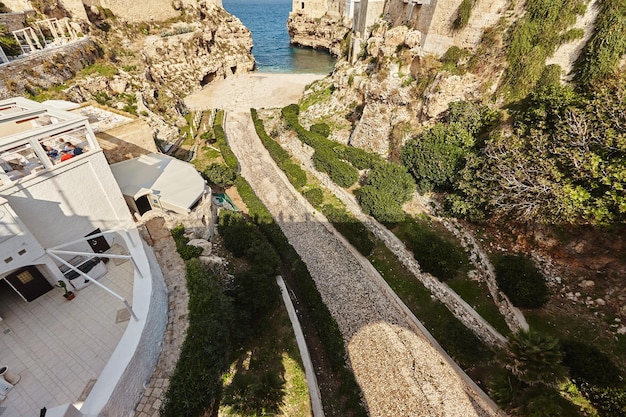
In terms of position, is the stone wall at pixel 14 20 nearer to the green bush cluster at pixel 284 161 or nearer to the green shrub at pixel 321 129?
the green bush cluster at pixel 284 161

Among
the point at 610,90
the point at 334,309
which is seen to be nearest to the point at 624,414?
the point at 334,309

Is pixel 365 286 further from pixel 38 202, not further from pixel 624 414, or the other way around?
pixel 38 202

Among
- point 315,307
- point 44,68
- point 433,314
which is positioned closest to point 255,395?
point 315,307

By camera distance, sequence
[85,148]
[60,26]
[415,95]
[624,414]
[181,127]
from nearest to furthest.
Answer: [624,414]
[85,148]
[415,95]
[60,26]
[181,127]

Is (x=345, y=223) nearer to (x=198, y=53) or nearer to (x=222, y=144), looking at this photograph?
(x=222, y=144)

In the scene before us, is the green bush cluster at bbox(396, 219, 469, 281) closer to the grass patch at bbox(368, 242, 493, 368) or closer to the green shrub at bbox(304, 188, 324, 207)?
the grass patch at bbox(368, 242, 493, 368)
